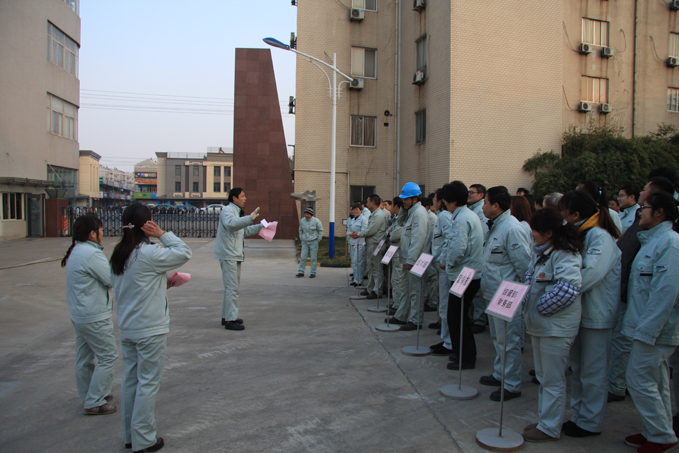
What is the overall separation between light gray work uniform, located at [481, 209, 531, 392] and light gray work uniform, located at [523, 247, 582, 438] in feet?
2.89

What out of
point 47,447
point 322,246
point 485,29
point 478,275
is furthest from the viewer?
point 322,246

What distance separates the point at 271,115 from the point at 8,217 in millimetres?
14542

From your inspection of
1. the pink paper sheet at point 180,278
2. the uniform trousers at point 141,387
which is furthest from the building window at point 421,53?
the uniform trousers at point 141,387

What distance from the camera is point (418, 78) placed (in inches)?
859

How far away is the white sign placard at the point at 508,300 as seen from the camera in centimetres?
370

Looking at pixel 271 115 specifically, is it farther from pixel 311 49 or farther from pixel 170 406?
pixel 170 406

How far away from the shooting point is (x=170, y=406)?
469 centimetres

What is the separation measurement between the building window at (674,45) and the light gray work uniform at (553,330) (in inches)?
990

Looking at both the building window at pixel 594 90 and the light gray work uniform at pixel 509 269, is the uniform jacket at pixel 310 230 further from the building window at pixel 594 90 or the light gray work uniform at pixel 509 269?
the building window at pixel 594 90

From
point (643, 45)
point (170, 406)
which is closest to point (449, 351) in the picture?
point (170, 406)

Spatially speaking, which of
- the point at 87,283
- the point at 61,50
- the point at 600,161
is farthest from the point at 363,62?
the point at 87,283

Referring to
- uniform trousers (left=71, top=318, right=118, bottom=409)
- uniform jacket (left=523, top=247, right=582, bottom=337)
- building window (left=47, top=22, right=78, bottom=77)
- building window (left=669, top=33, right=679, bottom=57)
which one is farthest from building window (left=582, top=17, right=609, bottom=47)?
building window (left=47, top=22, right=78, bottom=77)

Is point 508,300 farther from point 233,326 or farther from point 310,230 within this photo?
point 310,230

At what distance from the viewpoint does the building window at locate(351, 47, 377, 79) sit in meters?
25.8
